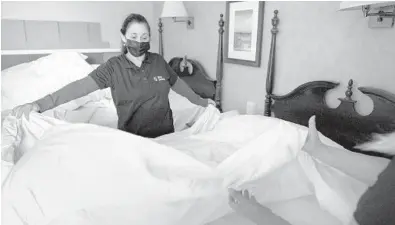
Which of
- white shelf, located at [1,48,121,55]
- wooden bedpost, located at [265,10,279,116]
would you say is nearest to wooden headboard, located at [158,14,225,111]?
wooden bedpost, located at [265,10,279,116]

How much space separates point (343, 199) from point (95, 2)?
2.63m

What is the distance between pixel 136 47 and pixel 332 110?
41.3 inches

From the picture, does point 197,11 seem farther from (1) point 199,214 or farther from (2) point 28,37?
(1) point 199,214

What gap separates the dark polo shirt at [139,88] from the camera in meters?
1.48

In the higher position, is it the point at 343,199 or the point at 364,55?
the point at 364,55

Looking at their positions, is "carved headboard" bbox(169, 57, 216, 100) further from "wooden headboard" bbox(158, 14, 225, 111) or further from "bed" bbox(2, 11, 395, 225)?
"bed" bbox(2, 11, 395, 225)

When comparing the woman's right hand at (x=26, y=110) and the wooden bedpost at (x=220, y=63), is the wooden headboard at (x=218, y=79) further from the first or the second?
the woman's right hand at (x=26, y=110)

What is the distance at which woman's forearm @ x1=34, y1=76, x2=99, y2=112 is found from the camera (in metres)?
1.26

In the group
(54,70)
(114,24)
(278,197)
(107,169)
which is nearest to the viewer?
(107,169)

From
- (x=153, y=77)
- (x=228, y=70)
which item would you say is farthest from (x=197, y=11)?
(x=153, y=77)

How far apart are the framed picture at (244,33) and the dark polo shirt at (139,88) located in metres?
0.62

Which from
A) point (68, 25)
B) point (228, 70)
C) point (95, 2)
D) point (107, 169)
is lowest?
point (107, 169)

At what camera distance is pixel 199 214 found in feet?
3.06

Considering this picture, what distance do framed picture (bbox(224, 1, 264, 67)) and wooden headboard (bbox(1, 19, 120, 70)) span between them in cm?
133
